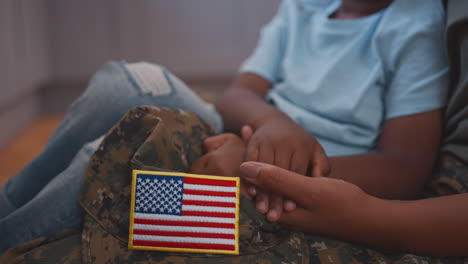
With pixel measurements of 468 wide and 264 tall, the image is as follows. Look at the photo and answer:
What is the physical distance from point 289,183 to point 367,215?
101 mm

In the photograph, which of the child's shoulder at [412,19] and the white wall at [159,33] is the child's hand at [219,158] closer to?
the child's shoulder at [412,19]

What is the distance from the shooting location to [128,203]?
480 mm

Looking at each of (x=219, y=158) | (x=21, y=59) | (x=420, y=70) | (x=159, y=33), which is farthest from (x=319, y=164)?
(x=159, y=33)

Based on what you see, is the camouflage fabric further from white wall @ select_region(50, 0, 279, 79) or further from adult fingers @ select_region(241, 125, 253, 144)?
white wall @ select_region(50, 0, 279, 79)

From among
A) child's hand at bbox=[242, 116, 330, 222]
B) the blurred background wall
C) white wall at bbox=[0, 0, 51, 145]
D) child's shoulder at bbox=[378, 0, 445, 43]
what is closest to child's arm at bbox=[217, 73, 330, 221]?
child's hand at bbox=[242, 116, 330, 222]

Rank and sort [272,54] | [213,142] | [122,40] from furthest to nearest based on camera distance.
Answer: [122,40]
[272,54]
[213,142]

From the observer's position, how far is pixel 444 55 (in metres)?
0.65

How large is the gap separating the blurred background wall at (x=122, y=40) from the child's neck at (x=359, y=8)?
1.01 m

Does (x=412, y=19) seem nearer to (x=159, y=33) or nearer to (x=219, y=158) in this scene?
(x=219, y=158)

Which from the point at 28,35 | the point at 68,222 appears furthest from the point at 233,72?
the point at 68,222

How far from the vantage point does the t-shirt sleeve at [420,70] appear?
63cm

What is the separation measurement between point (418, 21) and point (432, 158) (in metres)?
0.23

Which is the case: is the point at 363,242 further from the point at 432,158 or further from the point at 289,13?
the point at 289,13

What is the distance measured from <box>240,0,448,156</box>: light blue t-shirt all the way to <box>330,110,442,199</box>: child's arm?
26 mm
